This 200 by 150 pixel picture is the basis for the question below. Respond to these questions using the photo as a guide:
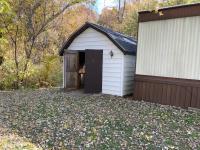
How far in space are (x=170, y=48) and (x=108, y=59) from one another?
3.01 meters

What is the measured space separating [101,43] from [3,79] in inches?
233

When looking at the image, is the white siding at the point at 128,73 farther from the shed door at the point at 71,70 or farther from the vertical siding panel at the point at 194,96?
the vertical siding panel at the point at 194,96

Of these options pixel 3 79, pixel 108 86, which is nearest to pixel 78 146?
pixel 108 86

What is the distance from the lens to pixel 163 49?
9391 mm

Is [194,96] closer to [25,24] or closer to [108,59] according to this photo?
[108,59]

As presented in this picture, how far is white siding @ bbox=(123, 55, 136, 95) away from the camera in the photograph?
1102 cm

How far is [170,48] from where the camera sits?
9.21m

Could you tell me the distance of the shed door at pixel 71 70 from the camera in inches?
508

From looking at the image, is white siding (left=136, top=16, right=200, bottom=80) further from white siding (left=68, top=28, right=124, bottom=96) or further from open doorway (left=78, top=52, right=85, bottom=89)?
open doorway (left=78, top=52, right=85, bottom=89)

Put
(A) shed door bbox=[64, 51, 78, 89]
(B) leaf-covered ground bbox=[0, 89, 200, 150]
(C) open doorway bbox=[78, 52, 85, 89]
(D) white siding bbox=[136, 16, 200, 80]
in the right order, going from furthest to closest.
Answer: (C) open doorway bbox=[78, 52, 85, 89] < (A) shed door bbox=[64, 51, 78, 89] < (D) white siding bbox=[136, 16, 200, 80] < (B) leaf-covered ground bbox=[0, 89, 200, 150]

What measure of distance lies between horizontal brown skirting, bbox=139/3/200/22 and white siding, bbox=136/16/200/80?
0.13 m

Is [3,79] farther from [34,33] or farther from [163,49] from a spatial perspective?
[163,49]

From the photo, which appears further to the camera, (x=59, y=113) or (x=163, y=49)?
(x=163, y=49)

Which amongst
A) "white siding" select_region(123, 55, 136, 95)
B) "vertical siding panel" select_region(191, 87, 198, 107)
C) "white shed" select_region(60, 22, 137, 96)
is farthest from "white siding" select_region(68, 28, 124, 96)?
"vertical siding panel" select_region(191, 87, 198, 107)
